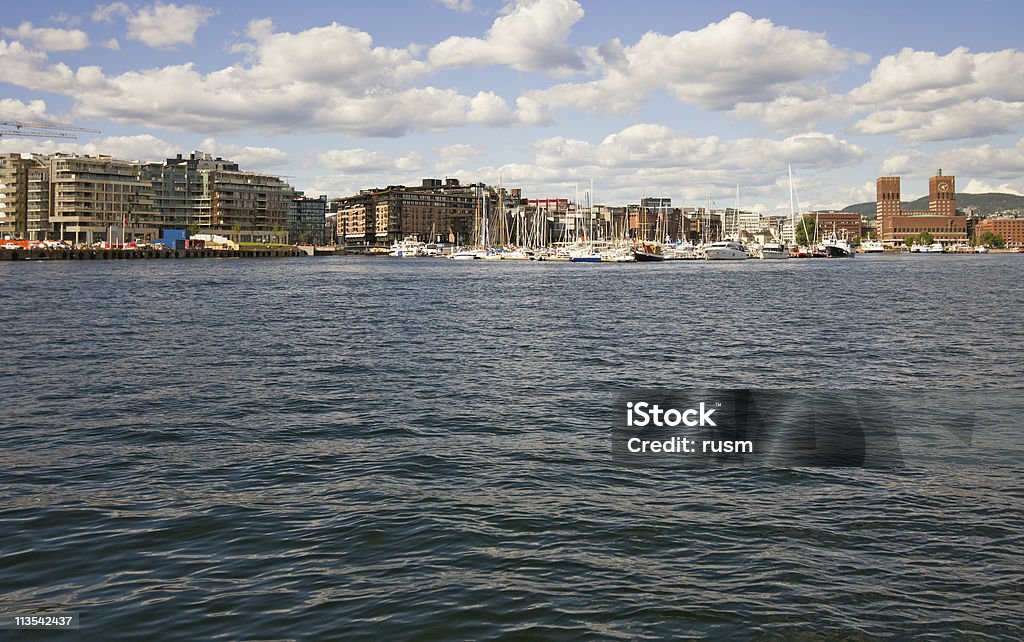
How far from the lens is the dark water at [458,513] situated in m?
10.7

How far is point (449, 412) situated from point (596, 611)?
1243 cm

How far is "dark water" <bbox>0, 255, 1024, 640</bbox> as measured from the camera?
10.7 metres

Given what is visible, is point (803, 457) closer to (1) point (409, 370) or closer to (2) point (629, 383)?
(2) point (629, 383)

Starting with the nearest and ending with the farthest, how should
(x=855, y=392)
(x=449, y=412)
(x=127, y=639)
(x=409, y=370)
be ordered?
1. (x=127, y=639)
2. (x=449, y=412)
3. (x=855, y=392)
4. (x=409, y=370)

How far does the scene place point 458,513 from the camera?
14367 millimetres

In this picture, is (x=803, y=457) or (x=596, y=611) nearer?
(x=596, y=611)

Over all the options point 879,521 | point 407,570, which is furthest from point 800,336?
point 407,570

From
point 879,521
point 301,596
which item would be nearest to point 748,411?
point 879,521

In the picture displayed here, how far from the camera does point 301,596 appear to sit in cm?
1112

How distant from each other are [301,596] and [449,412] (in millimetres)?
11801

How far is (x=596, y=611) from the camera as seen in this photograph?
10.7m

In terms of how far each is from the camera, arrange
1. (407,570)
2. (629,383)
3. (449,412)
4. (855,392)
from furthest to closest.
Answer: (629,383) < (855,392) < (449,412) < (407,570)

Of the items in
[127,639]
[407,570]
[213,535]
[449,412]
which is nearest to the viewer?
[127,639]

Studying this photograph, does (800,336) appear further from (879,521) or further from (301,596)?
(301,596)
